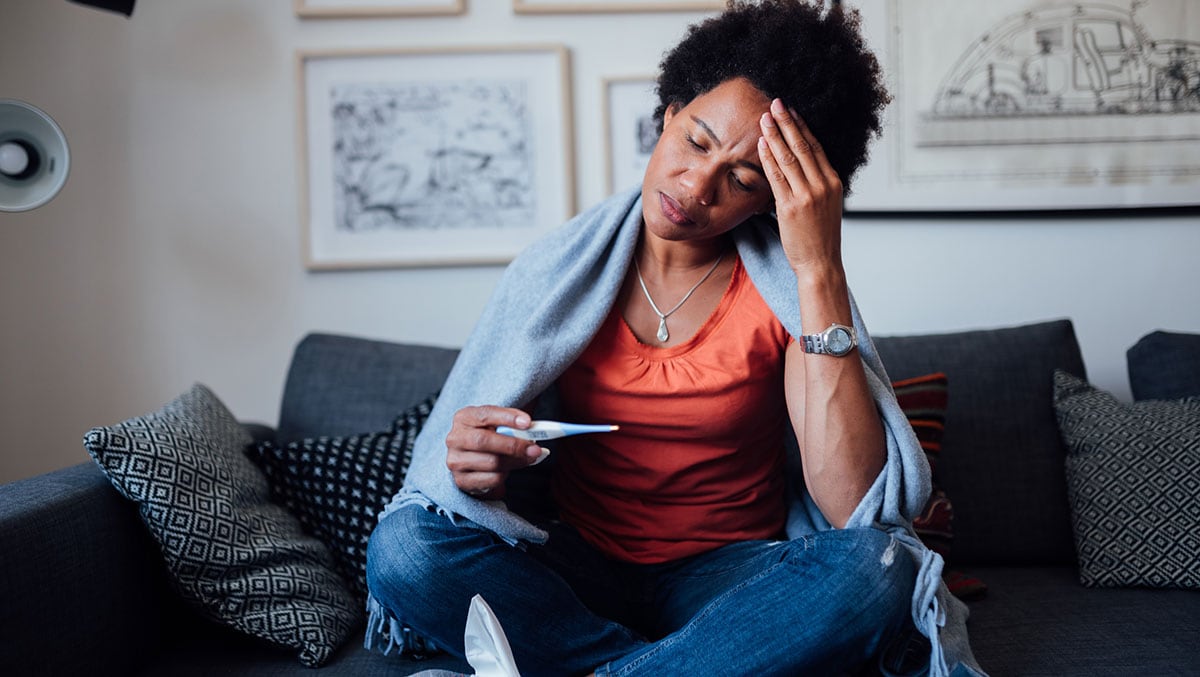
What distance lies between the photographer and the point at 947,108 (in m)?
2.15

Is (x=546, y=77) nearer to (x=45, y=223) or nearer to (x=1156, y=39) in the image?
(x=45, y=223)

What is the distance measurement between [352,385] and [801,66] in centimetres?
106

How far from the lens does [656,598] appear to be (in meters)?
1.45

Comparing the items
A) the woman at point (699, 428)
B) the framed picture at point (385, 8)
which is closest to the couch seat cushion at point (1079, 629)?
the woman at point (699, 428)

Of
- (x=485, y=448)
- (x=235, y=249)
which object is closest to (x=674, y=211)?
(x=485, y=448)

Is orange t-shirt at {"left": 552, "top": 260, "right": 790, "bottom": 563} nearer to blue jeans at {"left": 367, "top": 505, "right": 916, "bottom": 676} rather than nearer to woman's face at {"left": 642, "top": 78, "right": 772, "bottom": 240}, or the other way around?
blue jeans at {"left": 367, "top": 505, "right": 916, "bottom": 676}

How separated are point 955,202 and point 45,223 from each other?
2.02 metres

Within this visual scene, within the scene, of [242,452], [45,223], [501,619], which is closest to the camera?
[501,619]

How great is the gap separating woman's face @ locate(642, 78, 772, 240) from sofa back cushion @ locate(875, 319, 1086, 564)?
64 cm

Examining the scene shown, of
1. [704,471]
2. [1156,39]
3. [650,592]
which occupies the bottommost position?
[650,592]

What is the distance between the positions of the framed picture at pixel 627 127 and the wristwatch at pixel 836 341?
949 millimetres

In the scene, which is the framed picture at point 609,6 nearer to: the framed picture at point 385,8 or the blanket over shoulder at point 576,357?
the framed picture at point 385,8

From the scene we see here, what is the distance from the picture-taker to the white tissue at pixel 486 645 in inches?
46.6

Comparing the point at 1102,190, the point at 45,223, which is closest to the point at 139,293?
the point at 45,223
